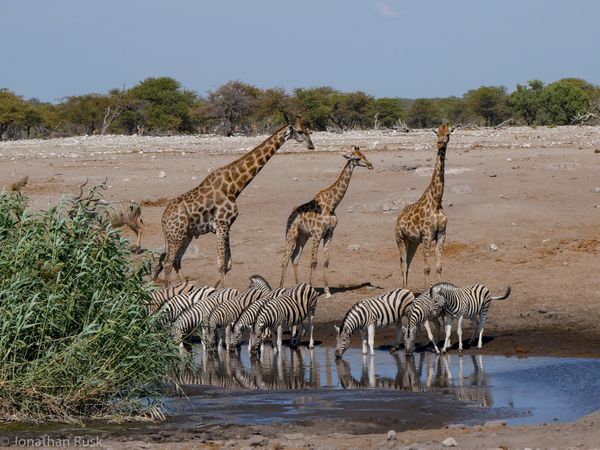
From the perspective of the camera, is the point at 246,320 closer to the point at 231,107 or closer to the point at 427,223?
the point at 427,223

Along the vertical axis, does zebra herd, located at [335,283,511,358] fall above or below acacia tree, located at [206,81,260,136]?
below

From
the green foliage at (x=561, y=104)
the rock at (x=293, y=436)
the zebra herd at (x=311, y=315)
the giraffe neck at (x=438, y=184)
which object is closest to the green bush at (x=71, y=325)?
the rock at (x=293, y=436)

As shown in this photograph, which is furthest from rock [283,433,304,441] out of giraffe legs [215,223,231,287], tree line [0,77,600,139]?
tree line [0,77,600,139]

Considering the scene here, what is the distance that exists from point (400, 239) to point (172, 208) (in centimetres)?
325

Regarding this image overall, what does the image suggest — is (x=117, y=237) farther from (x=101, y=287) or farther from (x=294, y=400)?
(x=294, y=400)

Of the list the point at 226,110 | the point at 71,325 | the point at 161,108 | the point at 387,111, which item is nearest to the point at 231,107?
the point at 226,110

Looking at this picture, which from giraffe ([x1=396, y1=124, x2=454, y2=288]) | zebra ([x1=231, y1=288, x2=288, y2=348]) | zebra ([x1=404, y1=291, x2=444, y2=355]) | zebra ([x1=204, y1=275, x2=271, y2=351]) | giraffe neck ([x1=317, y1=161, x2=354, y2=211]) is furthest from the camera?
giraffe neck ([x1=317, y1=161, x2=354, y2=211])

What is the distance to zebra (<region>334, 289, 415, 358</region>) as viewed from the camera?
13.5 metres

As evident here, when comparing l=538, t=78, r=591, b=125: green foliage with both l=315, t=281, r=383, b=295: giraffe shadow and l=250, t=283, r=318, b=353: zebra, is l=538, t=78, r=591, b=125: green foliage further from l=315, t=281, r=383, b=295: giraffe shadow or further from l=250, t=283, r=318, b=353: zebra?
l=250, t=283, r=318, b=353: zebra

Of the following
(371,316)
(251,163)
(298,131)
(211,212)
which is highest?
(298,131)

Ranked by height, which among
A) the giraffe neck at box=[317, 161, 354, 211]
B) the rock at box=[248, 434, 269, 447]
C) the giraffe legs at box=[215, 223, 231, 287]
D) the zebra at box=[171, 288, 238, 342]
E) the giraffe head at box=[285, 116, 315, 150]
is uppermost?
the giraffe head at box=[285, 116, 315, 150]

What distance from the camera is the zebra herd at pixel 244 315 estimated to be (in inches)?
537

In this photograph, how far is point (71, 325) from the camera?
9797mm

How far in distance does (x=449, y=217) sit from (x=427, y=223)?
4.37 metres
